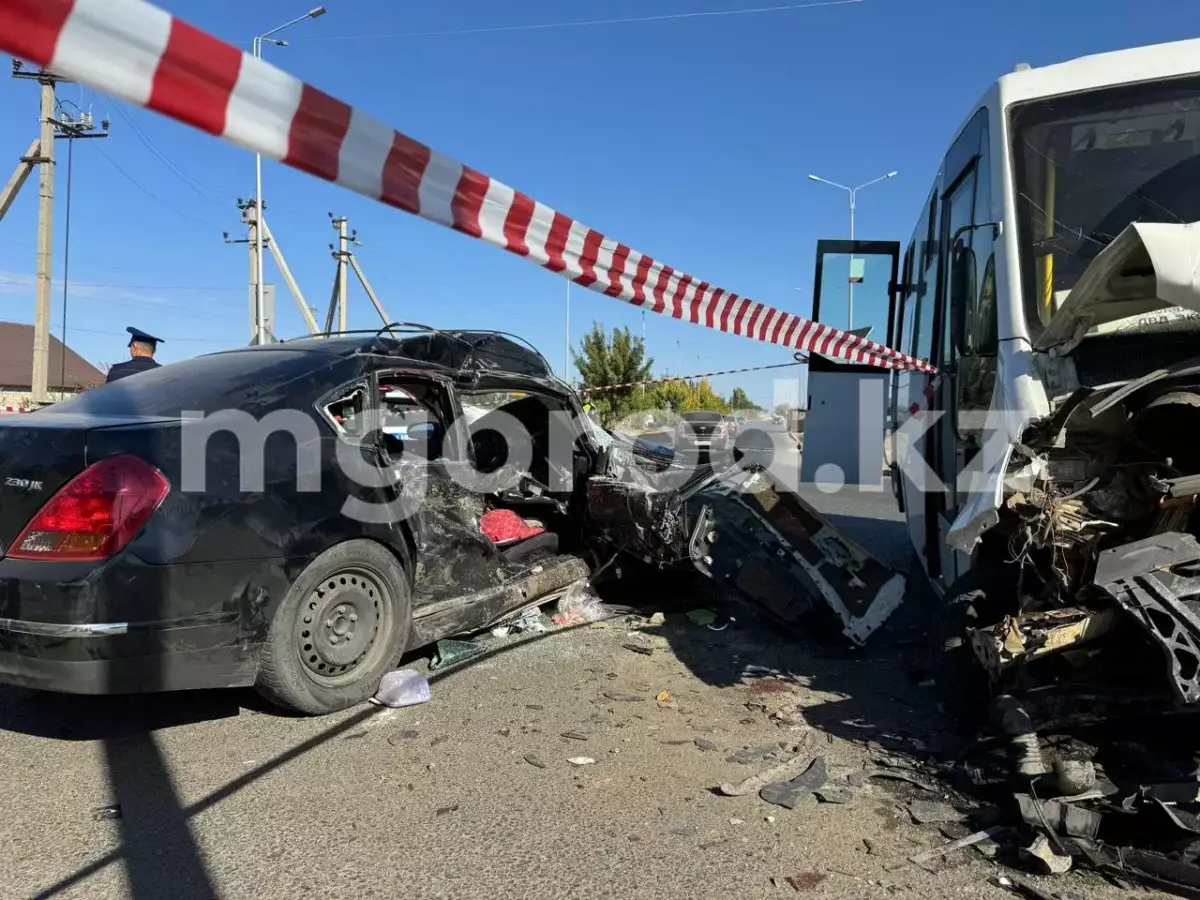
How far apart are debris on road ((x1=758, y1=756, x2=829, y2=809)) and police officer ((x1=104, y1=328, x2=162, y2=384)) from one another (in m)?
6.06

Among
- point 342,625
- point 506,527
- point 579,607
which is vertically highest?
point 506,527

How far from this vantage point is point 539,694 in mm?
4273

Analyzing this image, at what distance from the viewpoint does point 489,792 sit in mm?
3227

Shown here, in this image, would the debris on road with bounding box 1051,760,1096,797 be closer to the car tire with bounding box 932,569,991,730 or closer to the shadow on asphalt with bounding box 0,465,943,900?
the car tire with bounding box 932,569,991,730

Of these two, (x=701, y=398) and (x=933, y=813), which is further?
(x=701, y=398)

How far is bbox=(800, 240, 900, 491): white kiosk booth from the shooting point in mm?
8430

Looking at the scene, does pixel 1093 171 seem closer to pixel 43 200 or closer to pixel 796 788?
pixel 796 788

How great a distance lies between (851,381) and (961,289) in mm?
5489

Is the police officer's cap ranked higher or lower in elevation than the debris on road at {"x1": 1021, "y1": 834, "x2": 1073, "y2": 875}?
higher

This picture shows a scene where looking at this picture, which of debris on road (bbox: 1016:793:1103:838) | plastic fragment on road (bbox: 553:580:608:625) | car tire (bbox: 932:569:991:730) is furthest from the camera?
plastic fragment on road (bbox: 553:580:608:625)

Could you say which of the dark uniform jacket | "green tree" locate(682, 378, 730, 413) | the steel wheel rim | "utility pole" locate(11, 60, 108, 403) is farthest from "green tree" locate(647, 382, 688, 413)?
the steel wheel rim

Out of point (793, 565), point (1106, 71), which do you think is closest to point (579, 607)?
Result: point (793, 565)

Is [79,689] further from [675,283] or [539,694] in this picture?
[675,283]

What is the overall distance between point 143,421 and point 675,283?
249cm
